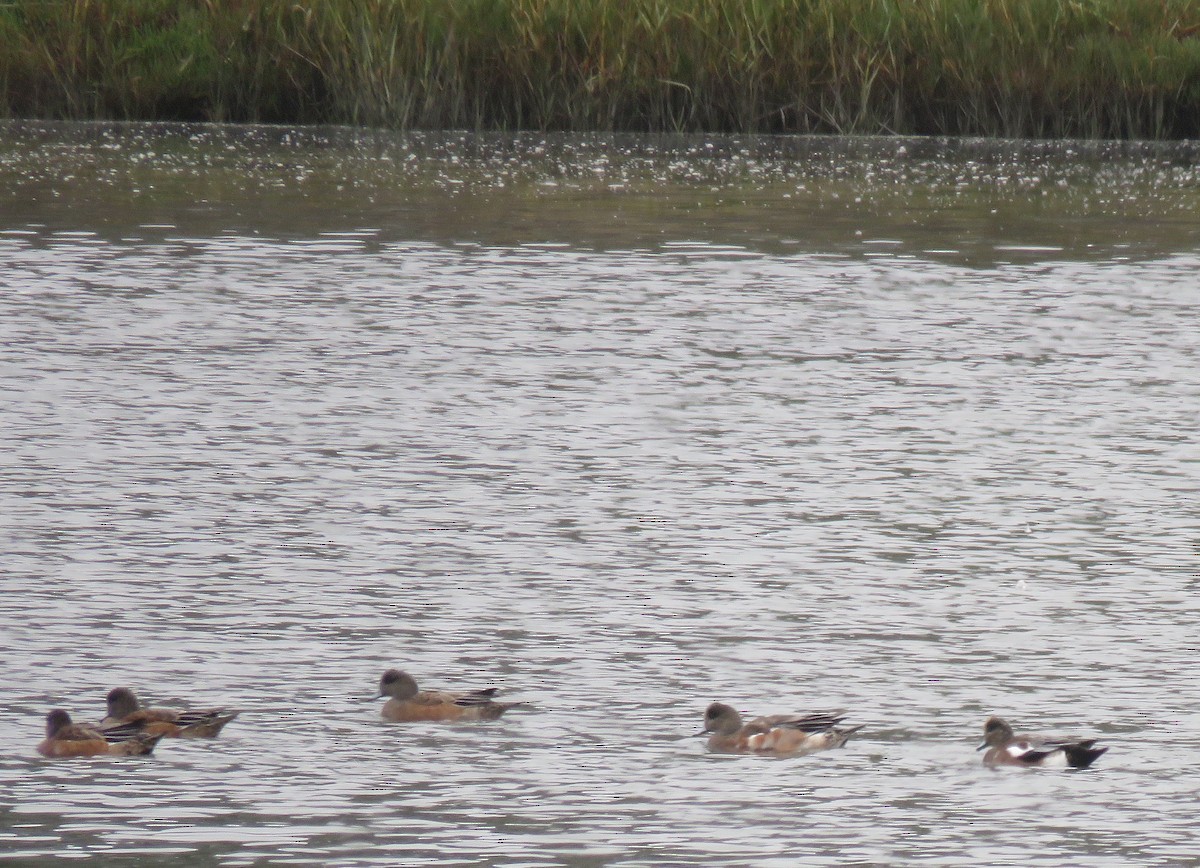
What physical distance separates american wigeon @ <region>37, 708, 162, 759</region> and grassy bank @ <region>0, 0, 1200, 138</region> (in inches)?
754

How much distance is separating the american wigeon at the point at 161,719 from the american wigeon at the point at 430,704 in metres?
0.49

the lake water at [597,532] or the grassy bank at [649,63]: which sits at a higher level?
the grassy bank at [649,63]

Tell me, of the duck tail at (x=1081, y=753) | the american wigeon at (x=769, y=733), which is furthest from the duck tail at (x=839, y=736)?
the duck tail at (x=1081, y=753)

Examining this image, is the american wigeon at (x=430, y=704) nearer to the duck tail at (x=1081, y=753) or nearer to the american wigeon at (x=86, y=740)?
the american wigeon at (x=86, y=740)

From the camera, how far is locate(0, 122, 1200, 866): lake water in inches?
257

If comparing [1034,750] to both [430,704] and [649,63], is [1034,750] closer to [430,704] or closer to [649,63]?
[430,704]

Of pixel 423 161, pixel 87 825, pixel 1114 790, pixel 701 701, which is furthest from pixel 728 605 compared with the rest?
pixel 423 161

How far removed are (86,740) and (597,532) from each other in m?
3.38

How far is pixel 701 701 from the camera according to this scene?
7418 millimetres

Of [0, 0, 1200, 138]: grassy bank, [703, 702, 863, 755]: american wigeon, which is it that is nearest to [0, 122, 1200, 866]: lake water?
[703, 702, 863, 755]: american wigeon

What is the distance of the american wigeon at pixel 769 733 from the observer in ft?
22.3

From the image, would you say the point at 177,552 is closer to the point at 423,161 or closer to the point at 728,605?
the point at 728,605

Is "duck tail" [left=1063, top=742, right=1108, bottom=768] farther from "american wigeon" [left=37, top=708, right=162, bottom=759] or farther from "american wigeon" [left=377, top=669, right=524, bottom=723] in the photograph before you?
"american wigeon" [left=37, top=708, right=162, bottom=759]

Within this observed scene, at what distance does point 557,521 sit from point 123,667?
2.62m
